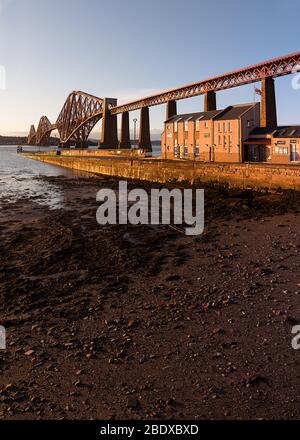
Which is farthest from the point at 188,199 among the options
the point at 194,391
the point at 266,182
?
the point at 194,391

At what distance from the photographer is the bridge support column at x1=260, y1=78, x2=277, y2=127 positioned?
1827 inches

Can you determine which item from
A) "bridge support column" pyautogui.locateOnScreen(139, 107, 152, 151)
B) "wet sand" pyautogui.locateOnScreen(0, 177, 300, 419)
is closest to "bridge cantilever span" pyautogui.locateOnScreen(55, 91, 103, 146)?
"bridge support column" pyautogui.locateOnScreen(139, 107, 152, 151)

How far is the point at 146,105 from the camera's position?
9462 centimetres

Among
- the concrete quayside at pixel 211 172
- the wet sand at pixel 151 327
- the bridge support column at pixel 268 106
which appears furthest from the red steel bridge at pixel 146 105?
the wet sand at pixel 151 327

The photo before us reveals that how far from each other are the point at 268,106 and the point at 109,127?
278 ft

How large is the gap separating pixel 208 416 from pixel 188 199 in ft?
79.7

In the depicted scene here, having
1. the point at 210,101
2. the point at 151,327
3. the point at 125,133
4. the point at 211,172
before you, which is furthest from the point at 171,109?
the point at 151,327

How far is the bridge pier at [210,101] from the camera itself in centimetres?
6531

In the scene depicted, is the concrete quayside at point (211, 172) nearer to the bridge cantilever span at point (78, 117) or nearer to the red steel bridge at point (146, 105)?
the red steel bridge at point (146, 105)

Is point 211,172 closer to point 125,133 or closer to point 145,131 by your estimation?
point 145,131

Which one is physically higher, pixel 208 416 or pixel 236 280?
pixel 236 280

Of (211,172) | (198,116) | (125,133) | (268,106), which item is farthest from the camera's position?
(125,133)
